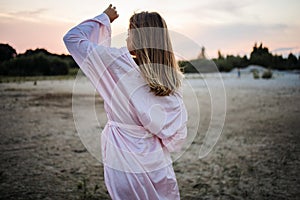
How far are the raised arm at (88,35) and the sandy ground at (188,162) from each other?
6.87 feet

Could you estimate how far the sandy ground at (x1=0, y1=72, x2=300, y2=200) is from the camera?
3686mm

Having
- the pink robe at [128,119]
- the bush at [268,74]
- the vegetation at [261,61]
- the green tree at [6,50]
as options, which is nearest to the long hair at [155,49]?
the pink robe at [128,119]

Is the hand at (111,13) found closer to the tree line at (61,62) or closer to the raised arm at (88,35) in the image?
the raised arm at (88,35)

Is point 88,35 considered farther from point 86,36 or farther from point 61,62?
point 61,62

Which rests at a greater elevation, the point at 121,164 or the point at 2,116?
the point at 121,164

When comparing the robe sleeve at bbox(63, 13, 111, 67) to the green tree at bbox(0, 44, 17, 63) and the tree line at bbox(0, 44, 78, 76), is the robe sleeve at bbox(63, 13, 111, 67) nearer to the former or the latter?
the tree line at bbox(0, 44, 78, 76)

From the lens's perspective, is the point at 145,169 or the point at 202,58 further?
the point at 202,58

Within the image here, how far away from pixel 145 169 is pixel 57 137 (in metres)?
4.39

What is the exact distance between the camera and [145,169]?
6.05ft

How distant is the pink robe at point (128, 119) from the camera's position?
172cm

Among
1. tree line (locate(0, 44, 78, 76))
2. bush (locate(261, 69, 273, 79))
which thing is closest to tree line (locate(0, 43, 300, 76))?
tree line (locate(0, 44, 78, 76))

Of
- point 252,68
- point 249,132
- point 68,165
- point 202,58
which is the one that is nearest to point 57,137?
point 68,165

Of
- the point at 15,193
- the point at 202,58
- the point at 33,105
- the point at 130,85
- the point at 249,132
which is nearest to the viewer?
the point at 130,85

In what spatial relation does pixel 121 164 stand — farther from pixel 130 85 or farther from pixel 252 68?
pixel 252 68
